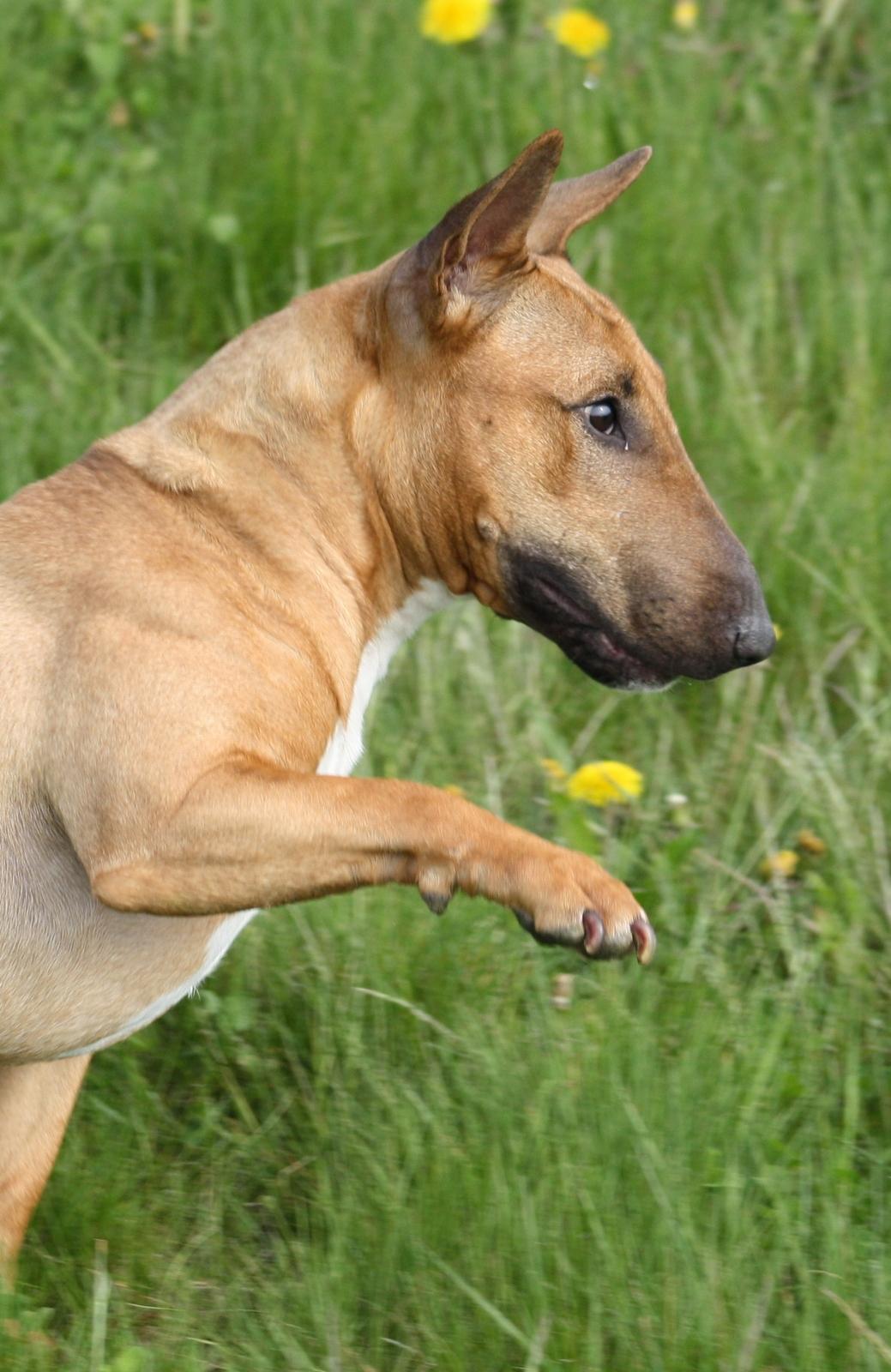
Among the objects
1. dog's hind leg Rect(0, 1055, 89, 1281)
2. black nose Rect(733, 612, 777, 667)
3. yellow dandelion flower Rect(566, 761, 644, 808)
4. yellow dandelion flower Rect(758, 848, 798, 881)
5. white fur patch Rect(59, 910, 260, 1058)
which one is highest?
black nose Rect(733, 612, 777, 667)

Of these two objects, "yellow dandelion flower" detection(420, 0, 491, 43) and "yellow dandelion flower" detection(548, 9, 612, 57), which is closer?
"yellow dandelion flower" detection(420, 0, 491, 43)

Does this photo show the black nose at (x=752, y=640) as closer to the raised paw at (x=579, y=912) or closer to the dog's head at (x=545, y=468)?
the dog's head at (x=545, y=468)

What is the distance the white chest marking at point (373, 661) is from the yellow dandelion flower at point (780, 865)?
1.20 meters

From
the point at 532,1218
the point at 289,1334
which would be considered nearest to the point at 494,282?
the point at 532,1218

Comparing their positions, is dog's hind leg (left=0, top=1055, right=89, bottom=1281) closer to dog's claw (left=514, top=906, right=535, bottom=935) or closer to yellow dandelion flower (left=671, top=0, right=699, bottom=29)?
dog's claw (left=514, top=906, right=535, bottom=935)

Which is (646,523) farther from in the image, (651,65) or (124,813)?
(651,65)

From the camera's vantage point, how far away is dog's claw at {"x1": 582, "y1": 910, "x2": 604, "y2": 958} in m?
3.15

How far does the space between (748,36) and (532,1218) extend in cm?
539

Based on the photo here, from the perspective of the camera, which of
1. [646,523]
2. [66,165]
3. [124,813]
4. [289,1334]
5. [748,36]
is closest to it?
[124,813]

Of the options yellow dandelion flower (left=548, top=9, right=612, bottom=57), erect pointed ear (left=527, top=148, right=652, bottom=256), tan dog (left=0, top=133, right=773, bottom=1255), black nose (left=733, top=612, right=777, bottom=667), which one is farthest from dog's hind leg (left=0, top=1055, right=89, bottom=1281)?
yellow dandelion flower (left=548, top=9, right=612, bottom=57)

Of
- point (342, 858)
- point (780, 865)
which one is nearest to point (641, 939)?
point (342, 858)

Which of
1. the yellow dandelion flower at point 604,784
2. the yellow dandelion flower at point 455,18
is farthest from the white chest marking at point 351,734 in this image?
the yellow dandelion flower at point 455,18

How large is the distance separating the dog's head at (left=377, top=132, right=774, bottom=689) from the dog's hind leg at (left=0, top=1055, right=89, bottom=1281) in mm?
1415

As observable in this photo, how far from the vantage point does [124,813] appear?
130 inches
